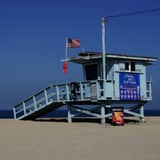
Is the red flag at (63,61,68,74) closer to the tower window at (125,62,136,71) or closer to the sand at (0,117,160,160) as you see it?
the tower window at (125,62,136,71)

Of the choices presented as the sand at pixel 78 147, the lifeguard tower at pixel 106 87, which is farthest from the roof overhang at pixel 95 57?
the sand at pixel 78 147

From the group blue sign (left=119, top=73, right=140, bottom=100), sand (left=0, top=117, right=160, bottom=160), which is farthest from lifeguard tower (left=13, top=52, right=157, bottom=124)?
sand (left=0, top=117, right=160, bottom=160)

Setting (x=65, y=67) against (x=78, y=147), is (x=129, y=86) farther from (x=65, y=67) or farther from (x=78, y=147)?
(x=78, y=147)

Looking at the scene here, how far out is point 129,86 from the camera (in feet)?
88.2

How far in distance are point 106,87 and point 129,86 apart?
1.90m

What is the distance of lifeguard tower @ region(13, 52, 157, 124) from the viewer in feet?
84.7

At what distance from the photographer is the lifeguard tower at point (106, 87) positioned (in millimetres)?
25809

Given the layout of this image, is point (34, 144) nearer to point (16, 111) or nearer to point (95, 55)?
point (95, 55)

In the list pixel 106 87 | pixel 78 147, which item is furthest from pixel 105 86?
pixel 78 147

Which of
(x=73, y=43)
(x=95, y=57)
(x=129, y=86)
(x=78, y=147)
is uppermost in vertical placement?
(x=73, y=43)

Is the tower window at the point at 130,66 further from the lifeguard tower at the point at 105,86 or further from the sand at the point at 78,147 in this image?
the sand at the point at 78,147

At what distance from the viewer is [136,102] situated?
28.0m

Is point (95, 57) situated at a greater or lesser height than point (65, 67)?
greater

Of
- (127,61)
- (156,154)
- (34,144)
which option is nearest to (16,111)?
(127,61)
